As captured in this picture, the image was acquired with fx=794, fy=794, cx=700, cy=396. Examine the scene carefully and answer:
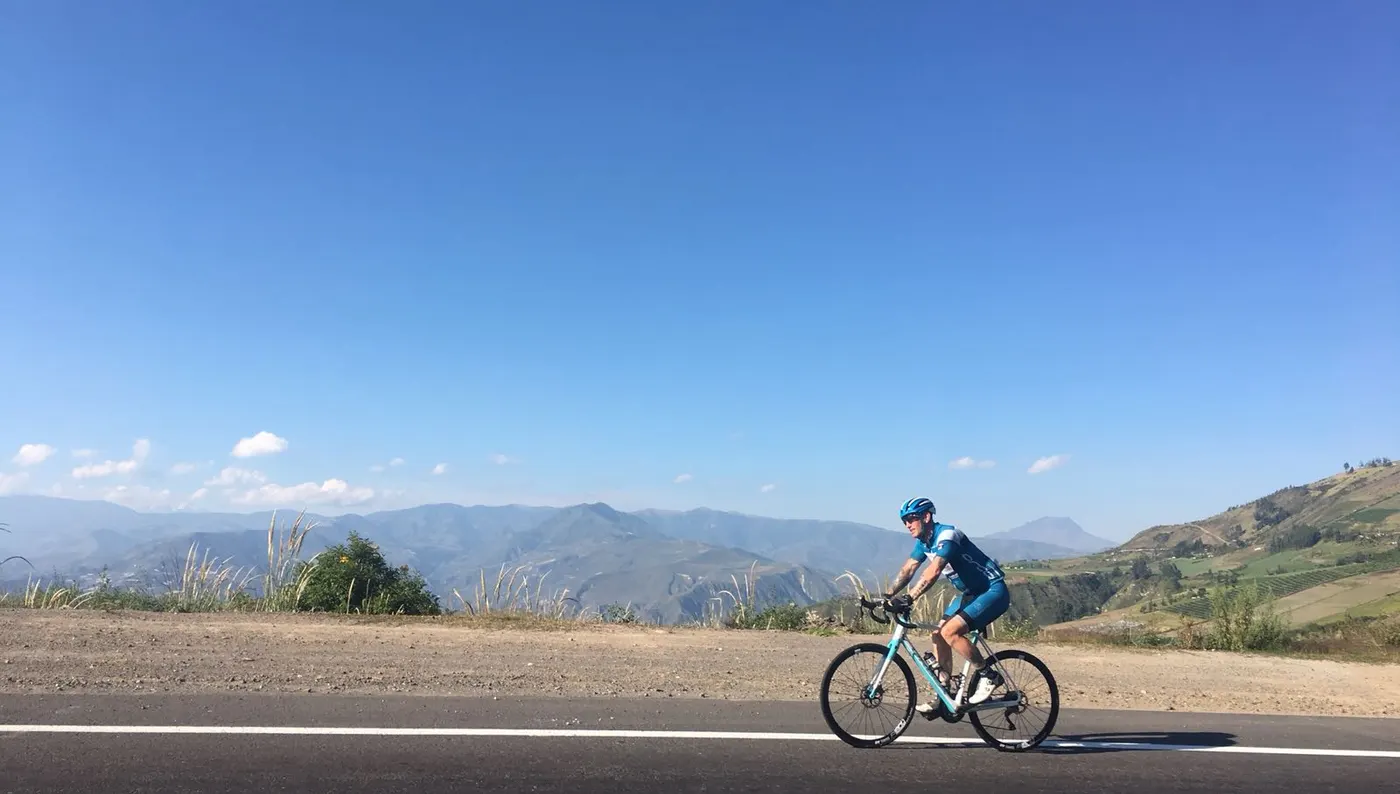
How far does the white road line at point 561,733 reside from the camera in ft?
20.0

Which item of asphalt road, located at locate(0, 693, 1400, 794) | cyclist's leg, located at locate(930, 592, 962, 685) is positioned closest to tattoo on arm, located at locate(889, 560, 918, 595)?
cyclist's leg, located at locate(930, 592, 962, 685)

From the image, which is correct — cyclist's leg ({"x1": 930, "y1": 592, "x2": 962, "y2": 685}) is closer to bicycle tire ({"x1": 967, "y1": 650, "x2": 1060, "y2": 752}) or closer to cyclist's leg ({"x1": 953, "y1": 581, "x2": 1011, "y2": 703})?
cyclist's leg ({"x1": 953, "y1": 581, "x2": 1011, "y2": 703})

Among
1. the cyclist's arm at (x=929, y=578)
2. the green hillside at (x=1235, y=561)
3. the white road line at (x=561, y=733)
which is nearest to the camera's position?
the white road line at (x=561, y=733)

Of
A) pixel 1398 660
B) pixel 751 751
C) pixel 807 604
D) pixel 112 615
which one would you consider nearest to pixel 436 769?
pixel 751 751

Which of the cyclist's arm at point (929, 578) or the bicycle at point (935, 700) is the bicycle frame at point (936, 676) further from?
the cyclist's arm at point (929, 578)

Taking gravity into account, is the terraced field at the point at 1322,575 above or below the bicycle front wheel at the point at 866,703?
below

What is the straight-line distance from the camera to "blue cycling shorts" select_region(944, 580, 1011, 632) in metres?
6.64

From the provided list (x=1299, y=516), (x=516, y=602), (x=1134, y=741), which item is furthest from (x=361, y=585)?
(x=1299, y=516)

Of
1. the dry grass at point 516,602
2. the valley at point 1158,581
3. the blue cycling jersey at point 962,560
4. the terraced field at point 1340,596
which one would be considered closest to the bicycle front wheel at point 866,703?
the blue cycling jersey at point 962,560

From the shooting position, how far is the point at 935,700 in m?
6.84

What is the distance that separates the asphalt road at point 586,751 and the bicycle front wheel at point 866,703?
17 cm

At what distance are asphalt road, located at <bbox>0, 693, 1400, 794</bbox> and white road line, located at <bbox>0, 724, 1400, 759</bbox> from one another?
0.03m

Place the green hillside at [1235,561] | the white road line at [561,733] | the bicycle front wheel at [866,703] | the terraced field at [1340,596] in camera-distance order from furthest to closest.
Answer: the green hillside at [1235,561] < the terraced field at [1340,596] < the bicycle front wheel at [866,703] < the white road line at [561,733]

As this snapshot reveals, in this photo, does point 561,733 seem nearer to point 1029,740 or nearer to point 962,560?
point 962,560
